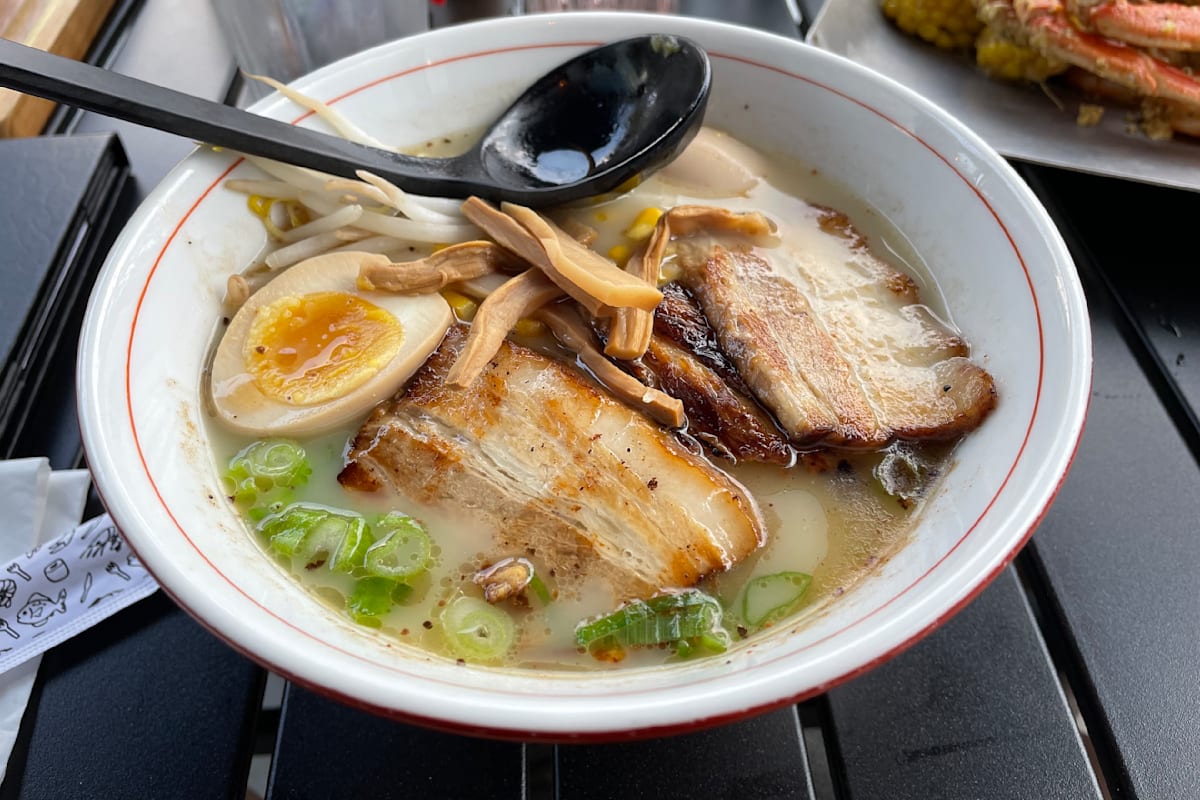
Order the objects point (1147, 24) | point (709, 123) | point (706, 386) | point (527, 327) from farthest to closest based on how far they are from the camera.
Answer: point (1147, 24)
point (709, 123)
point (527, 327)
point (706, 386)

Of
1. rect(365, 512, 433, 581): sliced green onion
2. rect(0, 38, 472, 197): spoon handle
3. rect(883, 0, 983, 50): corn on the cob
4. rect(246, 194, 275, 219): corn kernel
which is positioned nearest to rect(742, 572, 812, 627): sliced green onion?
rect(365, 512, 433, 581): sliced green onion

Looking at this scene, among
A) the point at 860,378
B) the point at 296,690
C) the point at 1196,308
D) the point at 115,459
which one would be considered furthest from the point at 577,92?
the point at 1196,308

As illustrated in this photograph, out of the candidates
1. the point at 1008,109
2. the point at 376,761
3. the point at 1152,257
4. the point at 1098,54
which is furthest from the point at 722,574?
the point at 1098,54

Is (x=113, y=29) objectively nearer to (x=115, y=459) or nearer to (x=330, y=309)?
(x=330, y=309)

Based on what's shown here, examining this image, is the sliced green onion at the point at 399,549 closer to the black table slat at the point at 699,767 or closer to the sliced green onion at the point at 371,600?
the sliced green onion at the point at 371,600

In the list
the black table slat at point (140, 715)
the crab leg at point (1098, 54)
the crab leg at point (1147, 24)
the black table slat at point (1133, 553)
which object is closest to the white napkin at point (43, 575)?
the black table slat at point (140, 715)

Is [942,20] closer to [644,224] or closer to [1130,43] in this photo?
[1130,43]

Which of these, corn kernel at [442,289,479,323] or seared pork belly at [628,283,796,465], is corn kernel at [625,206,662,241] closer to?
seared pork belly at [628,283,796,465]
